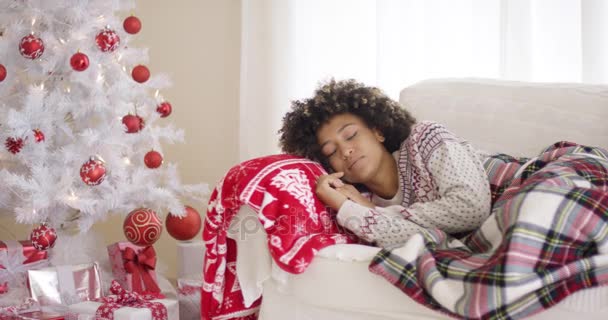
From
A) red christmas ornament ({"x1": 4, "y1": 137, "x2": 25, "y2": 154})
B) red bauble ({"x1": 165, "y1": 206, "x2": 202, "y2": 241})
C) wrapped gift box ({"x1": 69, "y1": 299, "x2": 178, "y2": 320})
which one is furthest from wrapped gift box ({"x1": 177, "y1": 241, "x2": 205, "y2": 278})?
red christmas ornament ({"x1": 4, "y1": 137, "x2": 25, "y2": 154})

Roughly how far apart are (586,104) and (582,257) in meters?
0.83

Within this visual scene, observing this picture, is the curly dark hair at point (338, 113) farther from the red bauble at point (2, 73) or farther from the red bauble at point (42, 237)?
the red bauble at point (2, 73)

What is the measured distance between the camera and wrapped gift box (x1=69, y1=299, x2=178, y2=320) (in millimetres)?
1889

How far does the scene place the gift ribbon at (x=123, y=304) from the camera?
1.93 meters

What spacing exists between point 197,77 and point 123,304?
1577mm

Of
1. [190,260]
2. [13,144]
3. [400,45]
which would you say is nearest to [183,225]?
[190,260]

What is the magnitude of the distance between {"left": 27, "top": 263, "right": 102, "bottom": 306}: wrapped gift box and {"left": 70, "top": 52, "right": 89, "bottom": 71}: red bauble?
27.2 inches

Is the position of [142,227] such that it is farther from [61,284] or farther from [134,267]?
[61,284]

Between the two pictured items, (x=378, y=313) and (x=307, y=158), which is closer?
(x=378, y=313)

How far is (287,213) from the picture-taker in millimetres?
1443

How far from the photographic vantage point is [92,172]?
215cm

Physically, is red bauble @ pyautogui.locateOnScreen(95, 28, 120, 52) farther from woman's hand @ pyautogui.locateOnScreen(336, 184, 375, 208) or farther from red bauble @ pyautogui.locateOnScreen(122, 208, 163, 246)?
woman's hand @ pyautogui.locateOnScreen(336, 184, 375, 208)

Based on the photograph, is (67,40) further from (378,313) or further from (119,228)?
(378,313)

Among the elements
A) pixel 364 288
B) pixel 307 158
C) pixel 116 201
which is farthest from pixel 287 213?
pixel 116 201
